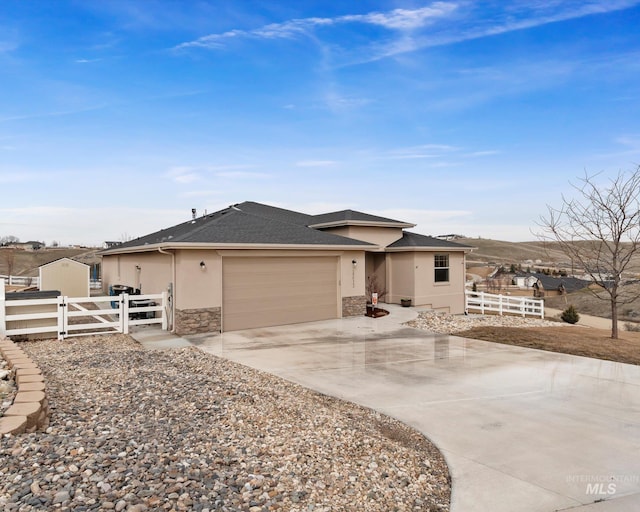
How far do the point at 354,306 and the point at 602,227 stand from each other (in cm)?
852

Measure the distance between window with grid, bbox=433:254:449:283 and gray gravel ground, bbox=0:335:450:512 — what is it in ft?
45.0

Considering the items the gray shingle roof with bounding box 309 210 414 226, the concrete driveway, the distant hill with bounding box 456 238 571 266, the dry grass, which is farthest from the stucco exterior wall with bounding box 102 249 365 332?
the distant hill with bounding box 456 238 571 266

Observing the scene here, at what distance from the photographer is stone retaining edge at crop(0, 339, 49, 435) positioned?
145 inches

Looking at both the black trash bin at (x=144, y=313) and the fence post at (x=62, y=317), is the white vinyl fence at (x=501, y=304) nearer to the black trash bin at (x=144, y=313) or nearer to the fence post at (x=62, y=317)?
the black trash bin at (x=144, y=313)

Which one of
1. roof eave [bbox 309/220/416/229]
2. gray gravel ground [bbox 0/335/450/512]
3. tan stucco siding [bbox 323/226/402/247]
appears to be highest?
roof eave [bbox 309/220/416/229]

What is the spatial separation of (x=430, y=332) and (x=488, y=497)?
9040 millimetres

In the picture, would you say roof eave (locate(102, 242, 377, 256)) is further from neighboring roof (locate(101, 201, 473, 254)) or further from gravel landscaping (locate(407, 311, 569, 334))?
gravel landscaping (locate(407, 311, 569, 334))

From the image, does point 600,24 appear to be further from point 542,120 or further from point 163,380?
point 163,380

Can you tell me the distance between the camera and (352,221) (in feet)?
57.8

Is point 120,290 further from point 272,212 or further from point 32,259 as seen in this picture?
point 32,259

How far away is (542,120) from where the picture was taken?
17.5 metres

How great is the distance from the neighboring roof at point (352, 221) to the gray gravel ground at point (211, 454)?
40.2 feet

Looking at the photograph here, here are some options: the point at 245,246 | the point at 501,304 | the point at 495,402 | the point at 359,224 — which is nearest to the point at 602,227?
the point at 501,304

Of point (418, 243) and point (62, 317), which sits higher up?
point (418, 243)
